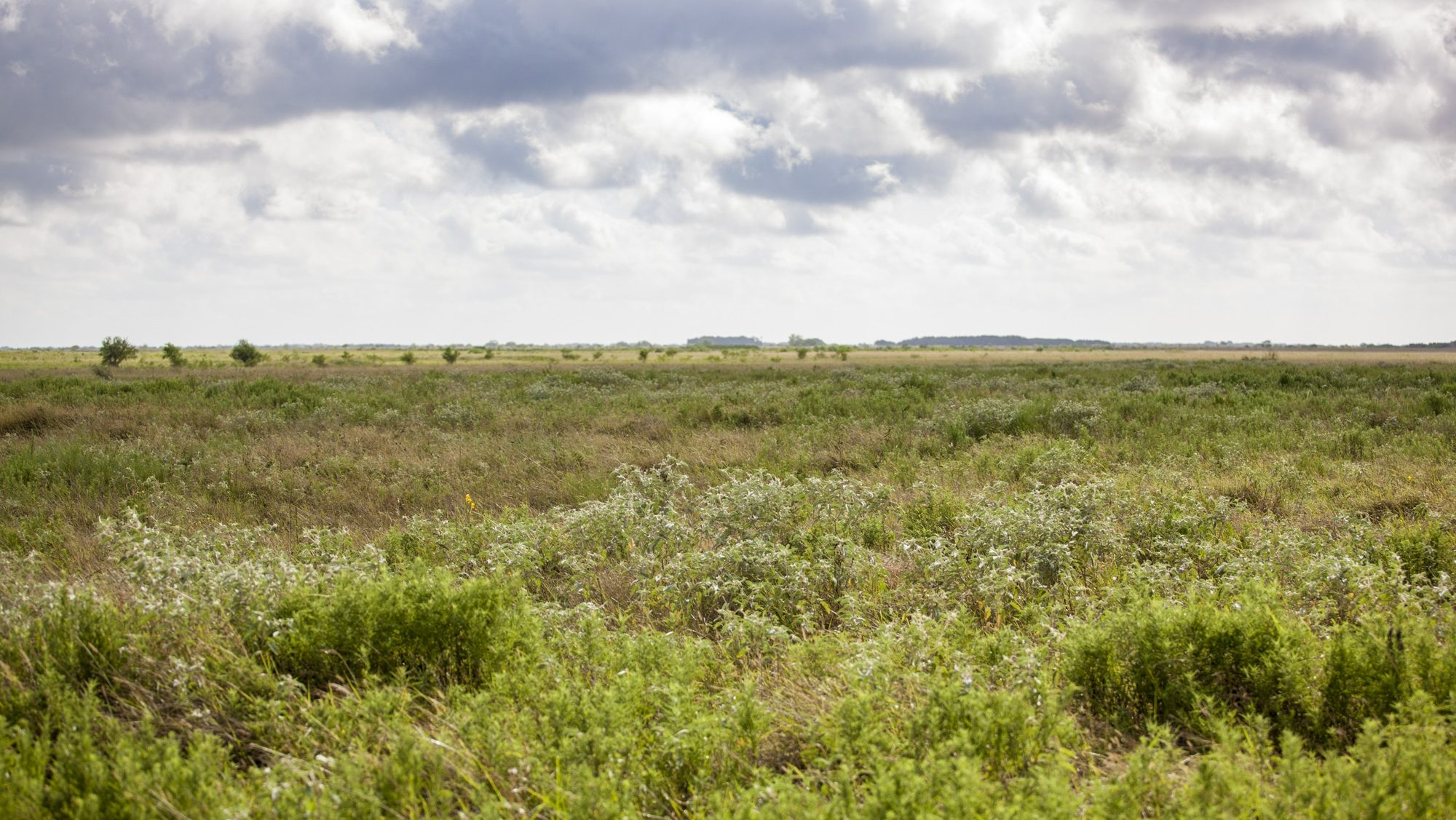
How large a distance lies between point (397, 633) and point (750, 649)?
7.03 ft

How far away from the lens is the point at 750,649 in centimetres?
497

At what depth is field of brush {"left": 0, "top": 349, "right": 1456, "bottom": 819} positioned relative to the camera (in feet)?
10.1

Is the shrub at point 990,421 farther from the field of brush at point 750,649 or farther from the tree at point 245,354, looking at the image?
the tree at point 245,354

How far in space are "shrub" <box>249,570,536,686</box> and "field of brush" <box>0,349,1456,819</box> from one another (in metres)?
0.02

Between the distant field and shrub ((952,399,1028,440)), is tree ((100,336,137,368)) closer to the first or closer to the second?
the distant field

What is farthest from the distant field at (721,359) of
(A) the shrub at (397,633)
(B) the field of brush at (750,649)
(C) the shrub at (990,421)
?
(A) the shrub at (397,633)

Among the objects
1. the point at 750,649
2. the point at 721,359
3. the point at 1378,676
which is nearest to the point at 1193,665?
the point at 1378,676

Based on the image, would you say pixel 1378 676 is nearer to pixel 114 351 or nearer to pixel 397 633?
pixel 397 633

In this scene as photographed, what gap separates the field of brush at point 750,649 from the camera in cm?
307

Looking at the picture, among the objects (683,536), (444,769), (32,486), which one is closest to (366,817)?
(444,769)

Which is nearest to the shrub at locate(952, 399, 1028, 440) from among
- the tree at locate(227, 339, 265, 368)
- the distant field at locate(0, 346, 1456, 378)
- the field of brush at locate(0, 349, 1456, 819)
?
the field of brush at locate(0, 349, 1456, 819)

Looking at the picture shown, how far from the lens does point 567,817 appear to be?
116 inches

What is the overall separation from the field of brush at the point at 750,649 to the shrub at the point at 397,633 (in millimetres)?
22

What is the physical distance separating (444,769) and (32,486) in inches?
430
